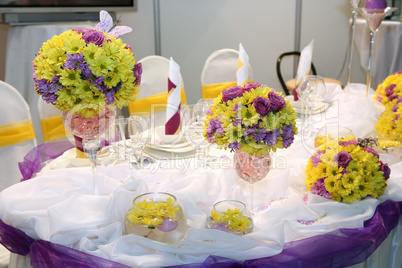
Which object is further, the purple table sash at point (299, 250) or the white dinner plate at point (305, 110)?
the white dinner plate at point (305, 110)

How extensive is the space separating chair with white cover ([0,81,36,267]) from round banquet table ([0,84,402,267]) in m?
0.51

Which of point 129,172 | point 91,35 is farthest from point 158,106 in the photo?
point 91,35

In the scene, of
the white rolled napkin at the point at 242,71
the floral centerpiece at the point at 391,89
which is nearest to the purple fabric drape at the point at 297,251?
the floral centerpiece at the point at 391,89

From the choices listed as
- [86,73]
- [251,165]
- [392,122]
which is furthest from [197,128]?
[392,122]

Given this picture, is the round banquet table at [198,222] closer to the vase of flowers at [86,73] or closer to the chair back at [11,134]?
the vase of flowers at [86,73]

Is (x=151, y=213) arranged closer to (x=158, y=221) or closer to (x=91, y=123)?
(x=158, y=221)

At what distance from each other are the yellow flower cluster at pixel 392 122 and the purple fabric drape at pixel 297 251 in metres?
0.57

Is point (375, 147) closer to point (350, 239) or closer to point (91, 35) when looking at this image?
point (350, 239)

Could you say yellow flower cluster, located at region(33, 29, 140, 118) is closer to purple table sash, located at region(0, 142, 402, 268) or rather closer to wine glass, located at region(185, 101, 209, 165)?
wine glass, located at region(185, 101, 209, 165)

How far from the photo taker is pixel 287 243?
113cm

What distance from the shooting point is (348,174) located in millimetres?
1291

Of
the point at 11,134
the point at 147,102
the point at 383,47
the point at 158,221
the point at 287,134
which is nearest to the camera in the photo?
the point at 158,221

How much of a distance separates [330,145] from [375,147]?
37 centimetres

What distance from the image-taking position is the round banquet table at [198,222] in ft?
3.51
